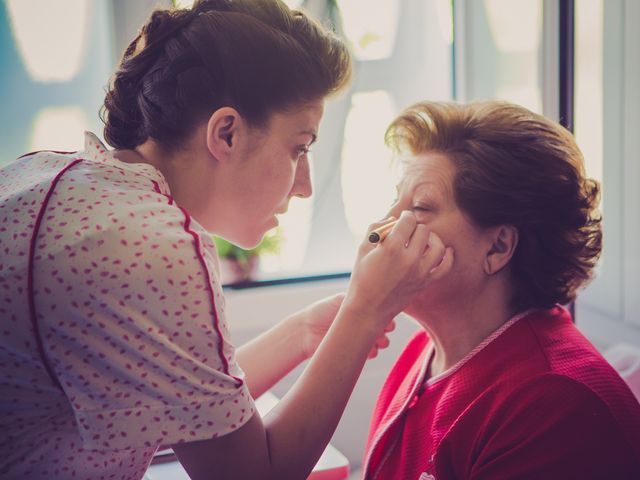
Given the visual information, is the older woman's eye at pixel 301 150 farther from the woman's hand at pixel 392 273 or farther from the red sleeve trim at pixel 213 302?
the red sleeve trim at pixel 213 302

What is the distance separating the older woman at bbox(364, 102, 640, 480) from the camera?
108 cm

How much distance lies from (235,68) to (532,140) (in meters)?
0.55

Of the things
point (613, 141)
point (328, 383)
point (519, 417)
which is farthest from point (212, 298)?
point (613, 141)

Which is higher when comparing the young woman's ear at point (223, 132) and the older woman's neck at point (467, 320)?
the young woman's ear at point (223, 132)

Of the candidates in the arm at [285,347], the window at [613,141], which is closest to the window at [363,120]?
the window at [613,141]

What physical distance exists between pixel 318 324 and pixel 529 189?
1.54 ft

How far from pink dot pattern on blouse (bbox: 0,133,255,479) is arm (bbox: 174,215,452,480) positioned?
0.04 meters

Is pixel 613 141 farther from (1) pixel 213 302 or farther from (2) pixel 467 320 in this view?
(1) pixel 213 302

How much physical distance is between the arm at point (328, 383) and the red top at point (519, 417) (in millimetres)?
216

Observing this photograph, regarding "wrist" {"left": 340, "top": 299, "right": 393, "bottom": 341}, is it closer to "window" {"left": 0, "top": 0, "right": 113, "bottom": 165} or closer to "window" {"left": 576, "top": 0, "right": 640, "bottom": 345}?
"window" {"left": 576, "top": 0, "right": 640, "bottom": 345}

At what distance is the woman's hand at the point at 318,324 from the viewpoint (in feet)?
4.38

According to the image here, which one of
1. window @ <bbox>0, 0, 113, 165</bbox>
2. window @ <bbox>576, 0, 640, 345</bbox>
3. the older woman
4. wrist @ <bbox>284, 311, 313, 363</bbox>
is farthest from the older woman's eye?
window @ <bbox>0, 0, 113, 165</bbox>

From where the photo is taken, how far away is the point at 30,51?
2.04m

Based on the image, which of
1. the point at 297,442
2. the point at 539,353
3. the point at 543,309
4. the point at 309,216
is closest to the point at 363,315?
the point at 297,442
